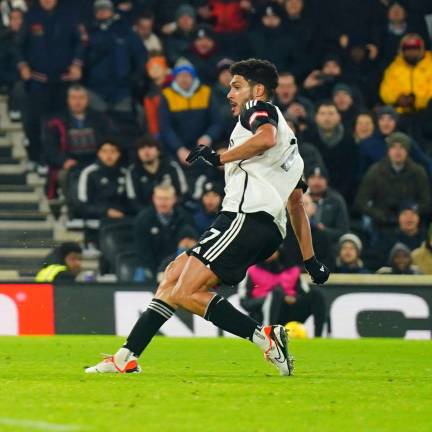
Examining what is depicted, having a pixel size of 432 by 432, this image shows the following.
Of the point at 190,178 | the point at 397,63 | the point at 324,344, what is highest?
the point at 397,63

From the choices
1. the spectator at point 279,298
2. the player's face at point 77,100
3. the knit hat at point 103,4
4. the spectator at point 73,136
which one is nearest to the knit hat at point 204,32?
the knit hat at point 103,4

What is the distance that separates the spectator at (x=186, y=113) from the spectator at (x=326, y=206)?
1.67 m

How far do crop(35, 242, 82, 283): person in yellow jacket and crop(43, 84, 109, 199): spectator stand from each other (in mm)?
1804

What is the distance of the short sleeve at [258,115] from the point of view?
9.65m

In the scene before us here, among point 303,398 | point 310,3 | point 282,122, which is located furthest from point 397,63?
point 303,398

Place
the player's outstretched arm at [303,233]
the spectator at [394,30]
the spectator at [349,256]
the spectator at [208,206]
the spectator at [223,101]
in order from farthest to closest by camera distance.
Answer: the spectator at [394,30]
the spectator at [223,101]
the spectator at [208,206]
the spectator at [349,256]
the player's outstretched arm at [303,233]

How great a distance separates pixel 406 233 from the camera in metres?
17.6

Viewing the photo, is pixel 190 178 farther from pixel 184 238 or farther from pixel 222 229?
pixel 222 229

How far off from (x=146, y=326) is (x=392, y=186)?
8.72 metres

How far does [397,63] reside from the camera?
19.4 metres

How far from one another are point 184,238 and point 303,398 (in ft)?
27.6

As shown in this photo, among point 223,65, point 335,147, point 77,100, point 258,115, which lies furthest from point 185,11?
point 258,115

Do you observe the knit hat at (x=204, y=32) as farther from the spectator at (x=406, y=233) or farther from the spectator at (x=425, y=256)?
the spectator at (x=425, y=256)

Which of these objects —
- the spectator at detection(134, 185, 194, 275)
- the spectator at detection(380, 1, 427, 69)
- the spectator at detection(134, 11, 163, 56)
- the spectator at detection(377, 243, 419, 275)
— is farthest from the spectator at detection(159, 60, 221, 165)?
the spectator at detection(377, 243, 419, 275)
